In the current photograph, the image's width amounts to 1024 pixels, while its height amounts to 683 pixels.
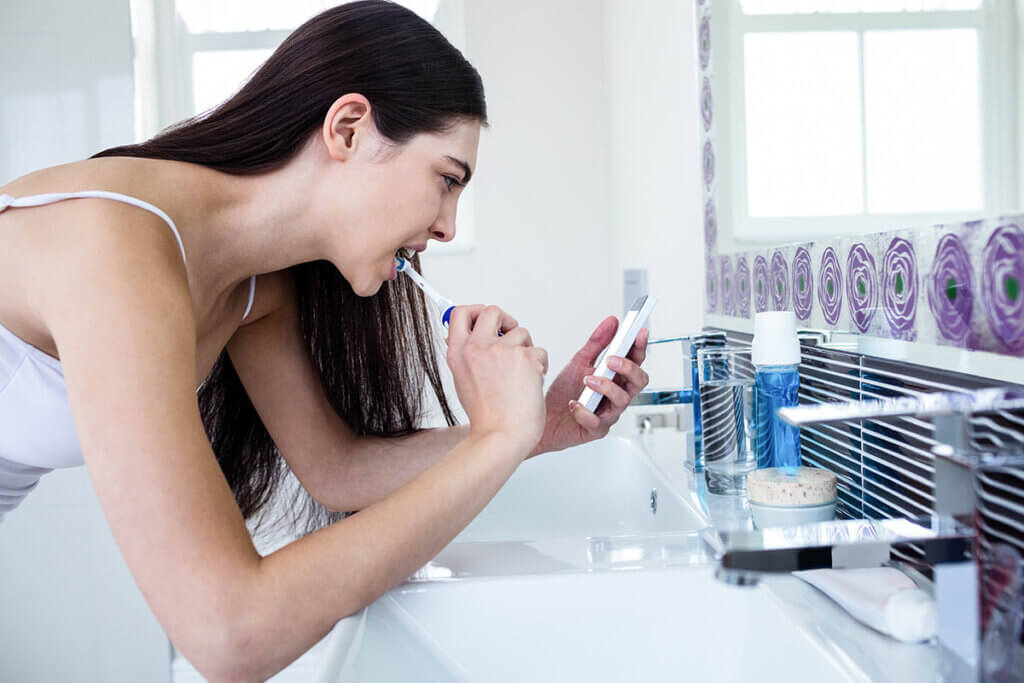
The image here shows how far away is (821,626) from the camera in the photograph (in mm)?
480

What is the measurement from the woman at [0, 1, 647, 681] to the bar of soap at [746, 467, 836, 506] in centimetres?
16

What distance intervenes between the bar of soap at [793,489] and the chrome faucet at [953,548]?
0.76ft

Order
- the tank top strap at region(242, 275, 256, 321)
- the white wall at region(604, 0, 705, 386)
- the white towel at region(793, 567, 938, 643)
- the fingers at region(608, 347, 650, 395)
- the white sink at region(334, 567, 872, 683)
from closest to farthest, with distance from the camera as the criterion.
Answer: the white towel at region(793, 567, 938, 643)
the white sink at region(334, 567, 872, 683)
the fingers at region(608, 347, 650, 395)
the tank top strap at region(242, 275, 256, 321)
the white wall at region(604, 0, 705, 386)

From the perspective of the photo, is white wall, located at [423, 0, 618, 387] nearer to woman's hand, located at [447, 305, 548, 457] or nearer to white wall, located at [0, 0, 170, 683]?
white wall, located at [0, 0, 170, 683]

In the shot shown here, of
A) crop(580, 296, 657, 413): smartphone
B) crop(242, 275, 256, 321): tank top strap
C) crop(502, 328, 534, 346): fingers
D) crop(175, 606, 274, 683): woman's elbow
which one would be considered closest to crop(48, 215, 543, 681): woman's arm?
crop(175, 606, 274, 683): woman's elbow

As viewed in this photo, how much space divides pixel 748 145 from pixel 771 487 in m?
0.47

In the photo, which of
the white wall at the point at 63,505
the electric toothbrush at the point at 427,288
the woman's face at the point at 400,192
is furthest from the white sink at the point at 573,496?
the white wall at the point at 63,505

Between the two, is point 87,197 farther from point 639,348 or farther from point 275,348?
point 639,348

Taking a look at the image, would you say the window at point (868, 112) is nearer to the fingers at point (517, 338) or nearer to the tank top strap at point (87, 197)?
the fingers at point (517, 338)

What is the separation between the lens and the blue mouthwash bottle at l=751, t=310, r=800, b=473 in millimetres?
670

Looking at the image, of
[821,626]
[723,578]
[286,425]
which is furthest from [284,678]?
[723,578]

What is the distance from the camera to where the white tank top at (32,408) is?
73 centimetres

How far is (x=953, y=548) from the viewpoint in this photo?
1.14 feet

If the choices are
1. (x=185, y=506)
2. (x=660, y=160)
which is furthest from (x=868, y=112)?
(x=660, y=160)
